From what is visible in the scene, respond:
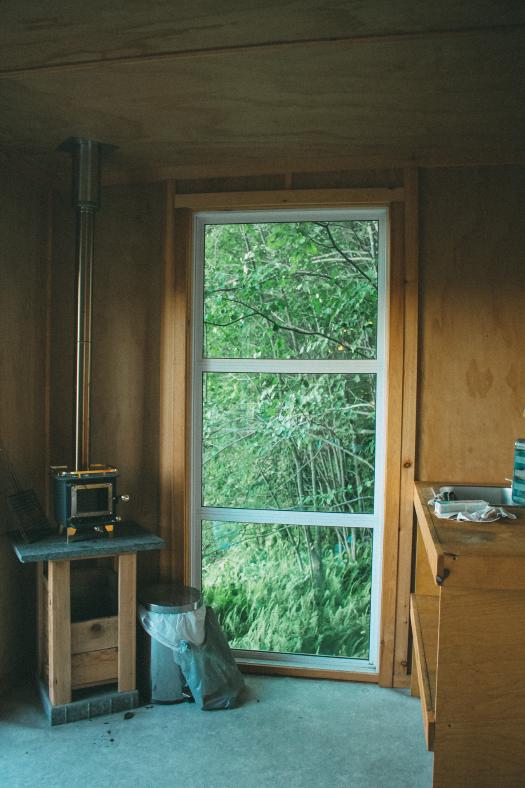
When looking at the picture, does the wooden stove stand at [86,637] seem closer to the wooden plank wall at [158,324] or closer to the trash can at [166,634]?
the trash can at [166,634]

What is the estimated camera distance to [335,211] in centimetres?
325

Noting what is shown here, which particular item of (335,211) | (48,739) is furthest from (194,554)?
(335,211)

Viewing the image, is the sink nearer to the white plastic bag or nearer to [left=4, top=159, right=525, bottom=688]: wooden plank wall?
[left=4, top=159, right=525, bottom=688]: wooden plank wall

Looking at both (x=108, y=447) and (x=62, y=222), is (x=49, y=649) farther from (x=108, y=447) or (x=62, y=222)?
(x=62, y=222)

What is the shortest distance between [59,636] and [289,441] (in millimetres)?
1352

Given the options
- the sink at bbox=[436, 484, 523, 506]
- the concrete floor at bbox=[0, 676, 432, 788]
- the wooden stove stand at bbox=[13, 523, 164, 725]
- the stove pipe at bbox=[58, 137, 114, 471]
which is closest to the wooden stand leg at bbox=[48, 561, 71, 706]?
the wooden stove stand at bbox=[13, 523, 164, 725]

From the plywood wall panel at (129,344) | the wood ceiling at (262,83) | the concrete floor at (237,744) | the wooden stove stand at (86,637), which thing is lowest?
the concrete floor at (237,744)

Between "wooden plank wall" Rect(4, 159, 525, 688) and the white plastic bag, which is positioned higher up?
"wooden plank wall" Rect(4, 159, 525, 688)

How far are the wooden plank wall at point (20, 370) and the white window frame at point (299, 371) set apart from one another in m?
0.76

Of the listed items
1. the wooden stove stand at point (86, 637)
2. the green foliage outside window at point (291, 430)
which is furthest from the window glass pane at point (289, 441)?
the wooden stove stand at point (86, 637)

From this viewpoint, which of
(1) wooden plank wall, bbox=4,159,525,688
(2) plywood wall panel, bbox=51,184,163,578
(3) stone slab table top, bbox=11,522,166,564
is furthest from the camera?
(2) plywood wall panel, bbox=51,184,163,578

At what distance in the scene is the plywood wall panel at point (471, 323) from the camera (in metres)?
3.05

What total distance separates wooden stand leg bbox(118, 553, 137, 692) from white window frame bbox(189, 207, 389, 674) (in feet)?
1.56

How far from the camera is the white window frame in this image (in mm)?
3238
